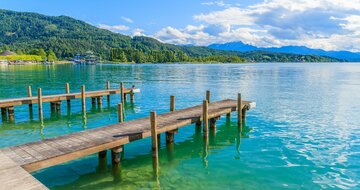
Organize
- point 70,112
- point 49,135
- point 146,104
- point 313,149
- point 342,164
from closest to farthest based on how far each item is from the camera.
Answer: point 342,164 < point 313,149 < point 49,135 < point 70,112 < point 146,104

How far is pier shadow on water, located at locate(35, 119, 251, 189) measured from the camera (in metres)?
14.4

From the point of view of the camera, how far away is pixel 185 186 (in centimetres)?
1420

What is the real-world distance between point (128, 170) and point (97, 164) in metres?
2.06

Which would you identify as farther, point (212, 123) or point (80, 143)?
point (212, 123)

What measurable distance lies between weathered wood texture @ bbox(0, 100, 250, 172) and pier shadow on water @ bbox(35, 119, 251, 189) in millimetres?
1661

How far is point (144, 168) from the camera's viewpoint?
53.4 feet

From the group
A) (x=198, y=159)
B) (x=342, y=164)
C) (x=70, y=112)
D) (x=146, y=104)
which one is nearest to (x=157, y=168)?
(x=198, y=159)

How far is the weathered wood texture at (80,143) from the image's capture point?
12.7m

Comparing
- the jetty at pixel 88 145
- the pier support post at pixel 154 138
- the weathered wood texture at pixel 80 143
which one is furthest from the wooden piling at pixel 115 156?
the pier support post at pixel 154 138

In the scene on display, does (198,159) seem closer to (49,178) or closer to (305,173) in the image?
(305,173)

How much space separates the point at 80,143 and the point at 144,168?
3865mm

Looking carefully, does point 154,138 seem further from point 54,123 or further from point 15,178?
point 54,123

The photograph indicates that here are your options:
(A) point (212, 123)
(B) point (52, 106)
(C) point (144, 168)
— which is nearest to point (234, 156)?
(A) point (212, 123)

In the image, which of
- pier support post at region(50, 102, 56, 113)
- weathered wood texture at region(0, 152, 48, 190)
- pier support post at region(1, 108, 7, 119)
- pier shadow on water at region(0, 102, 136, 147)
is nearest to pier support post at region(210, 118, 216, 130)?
pier shadow on water at region(0, 102, 136, 147)
